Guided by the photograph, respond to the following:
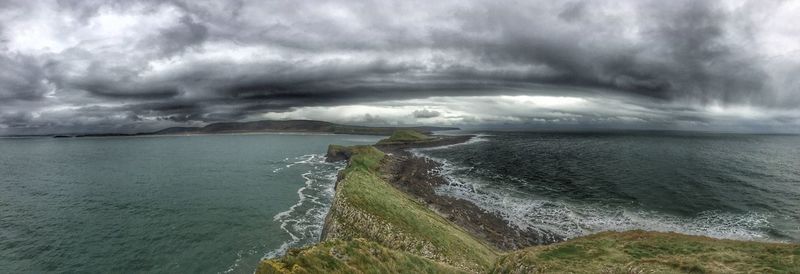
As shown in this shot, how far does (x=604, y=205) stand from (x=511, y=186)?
20096mm

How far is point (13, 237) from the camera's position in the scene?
39969 millimetres

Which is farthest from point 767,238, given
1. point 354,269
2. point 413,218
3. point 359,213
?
point 354,269

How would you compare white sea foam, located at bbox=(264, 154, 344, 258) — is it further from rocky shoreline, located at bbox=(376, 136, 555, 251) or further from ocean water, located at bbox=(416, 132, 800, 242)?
ocean water, located at bbox=(416, 132, 800, 242)

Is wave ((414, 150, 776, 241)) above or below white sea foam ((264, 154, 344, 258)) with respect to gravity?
below

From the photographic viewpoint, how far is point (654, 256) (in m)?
24.7

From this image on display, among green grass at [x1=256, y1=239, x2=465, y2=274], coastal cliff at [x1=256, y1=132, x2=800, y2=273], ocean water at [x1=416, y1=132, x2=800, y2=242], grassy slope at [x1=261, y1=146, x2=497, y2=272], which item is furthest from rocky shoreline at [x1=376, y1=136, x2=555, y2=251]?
green grass at [x1=256, y1=239, x2=465, y2=274]

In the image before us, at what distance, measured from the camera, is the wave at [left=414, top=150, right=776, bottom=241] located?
4584cm

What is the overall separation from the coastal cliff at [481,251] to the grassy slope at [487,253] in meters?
0.05

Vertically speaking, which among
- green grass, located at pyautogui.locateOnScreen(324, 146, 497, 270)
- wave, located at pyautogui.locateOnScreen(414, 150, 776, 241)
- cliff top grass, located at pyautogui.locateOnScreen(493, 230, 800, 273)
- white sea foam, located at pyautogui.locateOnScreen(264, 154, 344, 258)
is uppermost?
cliff top grass, located at pyautogui.locateOnScreen(493, 230, 800, 273)

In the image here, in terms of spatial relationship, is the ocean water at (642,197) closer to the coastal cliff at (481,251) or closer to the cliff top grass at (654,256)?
the coastal cliff at (481,251)

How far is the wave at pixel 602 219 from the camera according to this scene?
45.8 meters

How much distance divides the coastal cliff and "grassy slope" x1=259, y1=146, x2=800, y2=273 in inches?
2.0

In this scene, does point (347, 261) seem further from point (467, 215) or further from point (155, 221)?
point (155, 221)

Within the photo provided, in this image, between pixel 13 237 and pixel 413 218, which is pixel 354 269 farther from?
pixel 13 237
